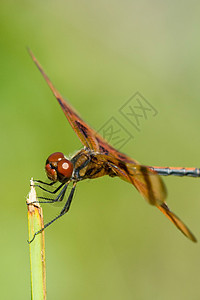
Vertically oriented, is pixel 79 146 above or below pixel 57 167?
above

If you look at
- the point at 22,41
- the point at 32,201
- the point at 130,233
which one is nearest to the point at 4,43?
the point at 22,41

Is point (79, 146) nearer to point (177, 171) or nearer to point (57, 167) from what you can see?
point (177, 171)

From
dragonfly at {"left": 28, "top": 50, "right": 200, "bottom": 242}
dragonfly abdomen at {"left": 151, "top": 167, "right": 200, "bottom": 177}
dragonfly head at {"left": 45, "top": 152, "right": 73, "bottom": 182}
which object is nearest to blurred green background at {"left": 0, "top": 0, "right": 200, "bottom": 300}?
dragonfly at {"left": 28, "top": 50, "right": 200, "bottom": 242}

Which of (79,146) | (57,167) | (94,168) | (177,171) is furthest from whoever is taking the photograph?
(79,146)

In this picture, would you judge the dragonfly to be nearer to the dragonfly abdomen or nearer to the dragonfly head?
the dragonfly head

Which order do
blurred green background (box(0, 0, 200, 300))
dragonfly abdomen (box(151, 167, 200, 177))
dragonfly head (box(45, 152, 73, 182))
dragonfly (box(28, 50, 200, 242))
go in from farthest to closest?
blurred green background (box(0, 0, 200, 300)) < dragonfly abdomen (box(151, 167, 200, 177)) < dragonfly head (box(45, 152, 73, 182)) < dragonfly (box(28, 50, 200, 242))

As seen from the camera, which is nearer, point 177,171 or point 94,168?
point 94,168

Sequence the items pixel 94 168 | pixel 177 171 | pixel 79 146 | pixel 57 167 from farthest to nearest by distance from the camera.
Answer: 1. pixel 79 146
2. pixel 177 171
3. pixel 94 168
4. pixel 57 167

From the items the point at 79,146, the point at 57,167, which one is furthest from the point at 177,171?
the point at 79,146
